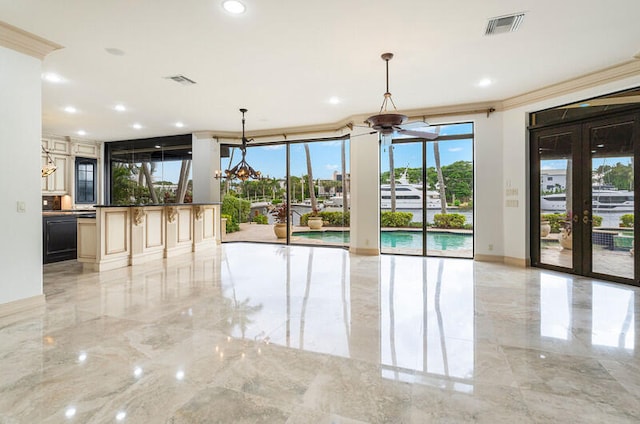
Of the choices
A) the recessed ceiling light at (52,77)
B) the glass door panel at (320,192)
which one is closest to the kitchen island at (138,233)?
the recessed ceiling light at (52,77)

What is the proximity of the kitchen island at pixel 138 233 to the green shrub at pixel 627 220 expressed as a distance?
25.9 feet

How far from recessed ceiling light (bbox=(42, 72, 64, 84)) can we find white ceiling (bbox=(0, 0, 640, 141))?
14 cm

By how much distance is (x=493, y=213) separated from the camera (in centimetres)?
646

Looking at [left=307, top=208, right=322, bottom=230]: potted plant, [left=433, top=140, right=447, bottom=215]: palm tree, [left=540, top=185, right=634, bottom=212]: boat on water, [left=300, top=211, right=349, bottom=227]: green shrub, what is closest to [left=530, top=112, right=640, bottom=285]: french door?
[left=540, top=185, right=634, bottom=212]: boat on water

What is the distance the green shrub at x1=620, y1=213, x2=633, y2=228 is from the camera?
4.81 meters

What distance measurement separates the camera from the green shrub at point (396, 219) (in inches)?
299

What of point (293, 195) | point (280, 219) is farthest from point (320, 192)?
point (280, 219)

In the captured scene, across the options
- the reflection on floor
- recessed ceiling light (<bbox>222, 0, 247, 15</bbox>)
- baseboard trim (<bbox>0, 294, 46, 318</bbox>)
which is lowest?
baseboard trim (<bbox>0, 294, 46, 318</bbox>)

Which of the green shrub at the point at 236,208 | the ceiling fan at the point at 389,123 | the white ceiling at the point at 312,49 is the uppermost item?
the white ceiling at the point at 312,49

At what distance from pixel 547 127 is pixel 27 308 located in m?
7.92

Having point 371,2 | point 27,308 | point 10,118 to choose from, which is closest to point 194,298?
point 27,308

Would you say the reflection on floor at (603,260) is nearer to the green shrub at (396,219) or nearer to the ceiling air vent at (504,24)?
the green shrub at (396,219)

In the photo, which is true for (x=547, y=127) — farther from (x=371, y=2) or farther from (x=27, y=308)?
(x=27, y=308)

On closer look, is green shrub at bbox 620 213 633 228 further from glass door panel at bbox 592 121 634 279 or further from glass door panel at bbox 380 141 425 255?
glass door panel at bbox 380 141 425 255
